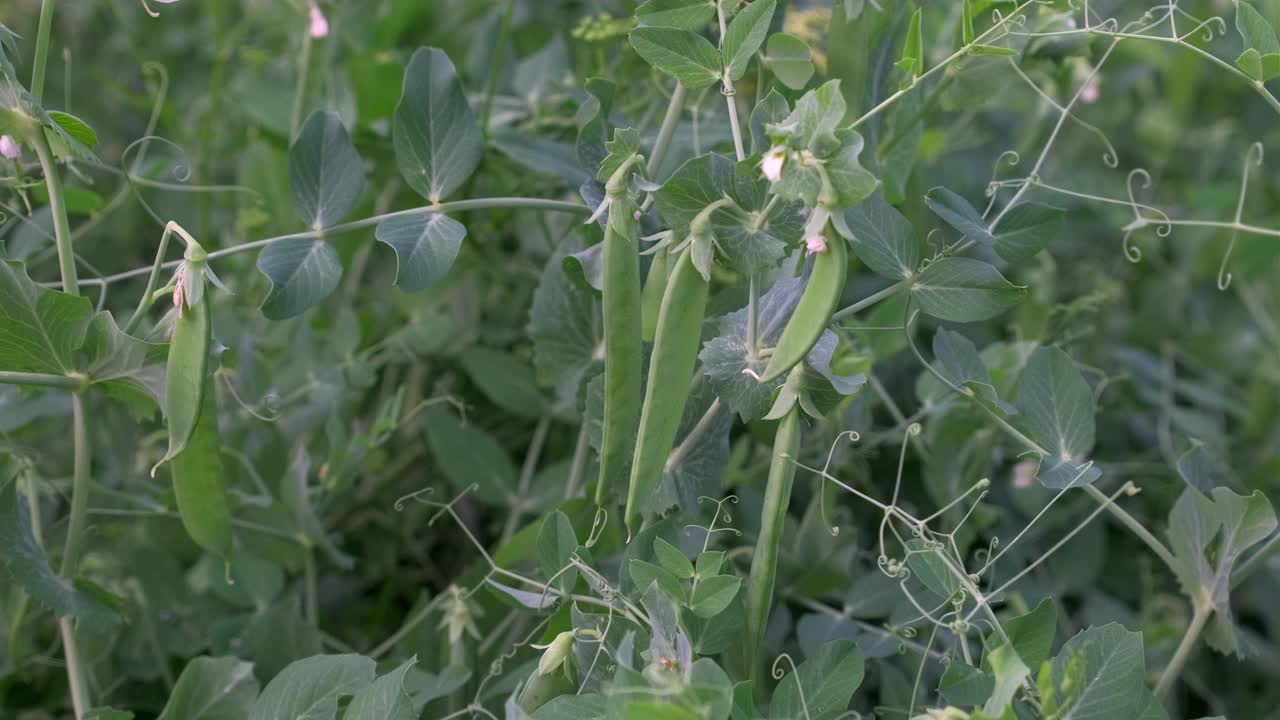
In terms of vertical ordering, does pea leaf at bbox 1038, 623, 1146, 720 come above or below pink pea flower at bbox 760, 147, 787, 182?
below

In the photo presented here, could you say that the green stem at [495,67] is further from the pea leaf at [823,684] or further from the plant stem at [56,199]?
the pea leaf at [823,684]

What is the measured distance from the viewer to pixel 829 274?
1.94ft

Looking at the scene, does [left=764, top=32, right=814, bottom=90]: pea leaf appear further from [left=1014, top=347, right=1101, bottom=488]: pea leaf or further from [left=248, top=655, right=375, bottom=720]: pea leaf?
[left=248, top=655, right=375, bottom=720]: pea leaf

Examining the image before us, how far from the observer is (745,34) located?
27.4 inches

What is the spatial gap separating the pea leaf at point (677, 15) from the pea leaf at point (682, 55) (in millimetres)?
22

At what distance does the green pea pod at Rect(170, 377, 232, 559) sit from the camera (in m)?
0.73

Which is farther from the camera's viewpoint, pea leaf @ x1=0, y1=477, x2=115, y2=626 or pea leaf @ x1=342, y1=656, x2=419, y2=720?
pea leaf @ x1=0, y1=477, x2=115, y2=626

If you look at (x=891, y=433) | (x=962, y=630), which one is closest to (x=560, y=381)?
(x=891, y=433)

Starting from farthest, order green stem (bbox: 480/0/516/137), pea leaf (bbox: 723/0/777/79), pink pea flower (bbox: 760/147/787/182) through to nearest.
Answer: green stem (bbox: 480/0/516/137), pea leaf (bbox: 723/0/777/79), pink pea flower (bbox: 760/147/787/182)

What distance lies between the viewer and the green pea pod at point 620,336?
25.3 inches

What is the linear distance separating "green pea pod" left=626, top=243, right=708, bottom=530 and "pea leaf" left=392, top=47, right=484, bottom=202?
21 centimetres

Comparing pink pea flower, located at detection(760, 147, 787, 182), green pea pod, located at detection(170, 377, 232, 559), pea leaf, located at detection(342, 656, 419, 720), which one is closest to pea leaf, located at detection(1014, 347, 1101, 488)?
pink pea flower, located at detection(760, 147, 787, 182)

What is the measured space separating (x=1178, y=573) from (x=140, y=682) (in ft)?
2.60

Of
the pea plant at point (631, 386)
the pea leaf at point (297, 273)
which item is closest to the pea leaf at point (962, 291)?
the pea plant at point (631, 386)
